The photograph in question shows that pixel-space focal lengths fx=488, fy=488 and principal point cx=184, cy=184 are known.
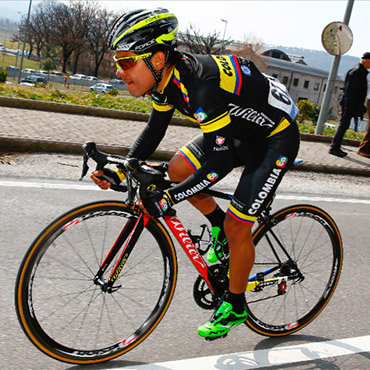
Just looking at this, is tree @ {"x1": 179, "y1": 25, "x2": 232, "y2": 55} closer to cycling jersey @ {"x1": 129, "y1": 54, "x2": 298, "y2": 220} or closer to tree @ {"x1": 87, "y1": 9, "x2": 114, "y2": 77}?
tree @ {"x1": 87, "y1": 9, "x2": 114, "y2": 77}

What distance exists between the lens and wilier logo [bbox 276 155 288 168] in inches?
124

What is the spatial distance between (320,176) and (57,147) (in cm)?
477

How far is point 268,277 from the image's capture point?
11.9 feet

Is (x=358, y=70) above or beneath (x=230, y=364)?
above

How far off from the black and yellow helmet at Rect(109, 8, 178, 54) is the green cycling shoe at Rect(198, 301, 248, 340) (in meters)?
1.70

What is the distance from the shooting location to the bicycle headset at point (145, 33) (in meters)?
2.67

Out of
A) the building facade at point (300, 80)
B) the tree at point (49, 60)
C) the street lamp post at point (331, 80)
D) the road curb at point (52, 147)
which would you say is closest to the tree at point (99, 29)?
the tree at point (49, 60)

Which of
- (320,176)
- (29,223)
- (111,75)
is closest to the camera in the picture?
(29,223)

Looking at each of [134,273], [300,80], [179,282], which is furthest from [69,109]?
[300,80]

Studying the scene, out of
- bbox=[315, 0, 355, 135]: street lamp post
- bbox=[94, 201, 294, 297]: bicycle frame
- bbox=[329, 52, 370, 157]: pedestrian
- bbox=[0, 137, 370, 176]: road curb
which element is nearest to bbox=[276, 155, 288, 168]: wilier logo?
bbox=[94, 201, 294, 297]: bicycle frame

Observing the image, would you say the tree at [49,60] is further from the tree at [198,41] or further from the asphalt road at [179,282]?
the asphalt road at [179,282]

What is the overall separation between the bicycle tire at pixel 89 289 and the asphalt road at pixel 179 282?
140 millimetres

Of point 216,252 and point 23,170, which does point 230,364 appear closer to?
point 216,252

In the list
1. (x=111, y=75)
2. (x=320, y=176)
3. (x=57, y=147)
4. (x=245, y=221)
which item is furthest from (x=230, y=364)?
(x=111, y=75)
